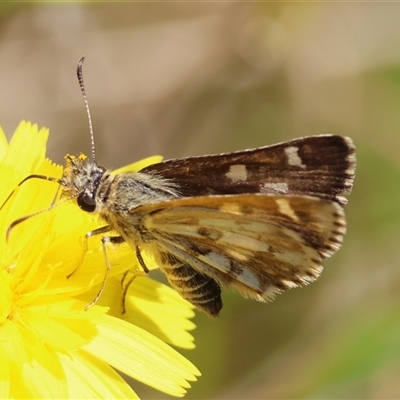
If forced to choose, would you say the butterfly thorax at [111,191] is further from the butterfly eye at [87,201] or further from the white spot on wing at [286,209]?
the white spot on wing at [286,209]

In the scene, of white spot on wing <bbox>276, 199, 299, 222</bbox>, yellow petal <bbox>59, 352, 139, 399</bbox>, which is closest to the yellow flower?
yellow petal <bbox>59, 352, 139, 399</bbox>

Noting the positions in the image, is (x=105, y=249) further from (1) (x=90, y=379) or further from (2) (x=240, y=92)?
(2) (x=240, y=92)

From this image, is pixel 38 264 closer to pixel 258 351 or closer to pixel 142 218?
pixel 142 218

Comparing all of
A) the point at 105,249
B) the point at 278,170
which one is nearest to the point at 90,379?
the point at 105,249

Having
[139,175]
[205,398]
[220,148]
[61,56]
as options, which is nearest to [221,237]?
[139,175]

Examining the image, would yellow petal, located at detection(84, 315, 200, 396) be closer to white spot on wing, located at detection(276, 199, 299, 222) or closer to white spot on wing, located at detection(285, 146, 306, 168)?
white spot on wing, located at detection(276, 199, 299, 222)
